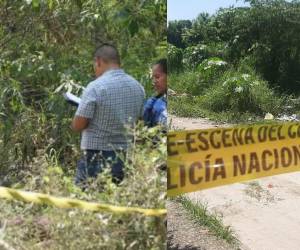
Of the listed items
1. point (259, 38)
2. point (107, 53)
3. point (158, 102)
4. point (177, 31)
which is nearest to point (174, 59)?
point (177, 31)

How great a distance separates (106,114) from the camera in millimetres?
2660

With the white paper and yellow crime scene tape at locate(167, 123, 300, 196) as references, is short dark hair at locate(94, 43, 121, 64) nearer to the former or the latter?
the white paper

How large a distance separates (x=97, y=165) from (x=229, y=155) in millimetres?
736

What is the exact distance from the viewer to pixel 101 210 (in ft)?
8.79

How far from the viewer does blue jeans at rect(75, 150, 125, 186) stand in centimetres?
270

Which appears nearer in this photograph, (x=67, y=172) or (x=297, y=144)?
(x=67, y=172)

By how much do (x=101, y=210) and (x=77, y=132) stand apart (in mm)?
378

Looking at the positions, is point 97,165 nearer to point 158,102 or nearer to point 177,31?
point 158,102

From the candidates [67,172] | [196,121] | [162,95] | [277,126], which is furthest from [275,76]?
[67,172]

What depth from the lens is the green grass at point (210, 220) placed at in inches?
130

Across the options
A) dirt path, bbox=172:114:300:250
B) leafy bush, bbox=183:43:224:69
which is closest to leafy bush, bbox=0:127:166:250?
leafy bush, bbox=183:43:224:69

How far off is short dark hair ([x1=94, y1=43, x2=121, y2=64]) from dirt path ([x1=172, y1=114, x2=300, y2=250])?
97cm

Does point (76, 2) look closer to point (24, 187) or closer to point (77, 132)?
point (77, 132)

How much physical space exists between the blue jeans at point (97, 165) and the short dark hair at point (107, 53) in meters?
0.43
